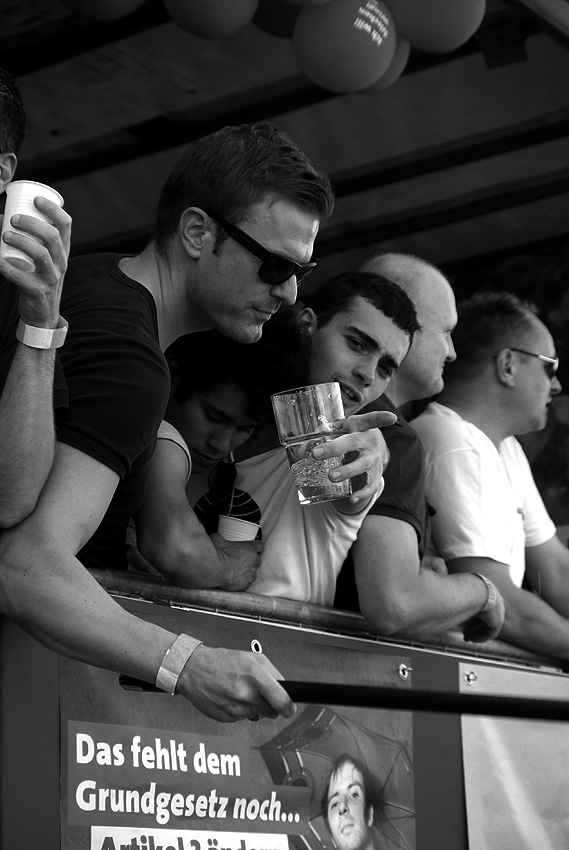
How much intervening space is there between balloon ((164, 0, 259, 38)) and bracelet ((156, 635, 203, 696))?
7.54 feet

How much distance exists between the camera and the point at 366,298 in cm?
310

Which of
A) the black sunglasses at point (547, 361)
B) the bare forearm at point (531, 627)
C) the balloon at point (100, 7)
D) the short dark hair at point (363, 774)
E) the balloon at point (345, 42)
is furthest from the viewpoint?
the black sunglasses at point (547, 361)

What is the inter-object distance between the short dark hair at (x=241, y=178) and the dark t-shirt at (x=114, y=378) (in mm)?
316

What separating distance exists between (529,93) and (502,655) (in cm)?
236

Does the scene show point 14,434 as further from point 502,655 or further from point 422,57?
point 422,57

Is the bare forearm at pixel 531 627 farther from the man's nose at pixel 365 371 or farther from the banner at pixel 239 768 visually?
the man's nose at pixel 365 371

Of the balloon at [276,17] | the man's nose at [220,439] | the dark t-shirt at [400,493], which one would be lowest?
the dark t-shirt at [400,493]

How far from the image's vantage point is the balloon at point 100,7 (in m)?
3.46

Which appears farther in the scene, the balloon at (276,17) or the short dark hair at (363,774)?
the balloon at (276,17)

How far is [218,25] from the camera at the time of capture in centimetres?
358

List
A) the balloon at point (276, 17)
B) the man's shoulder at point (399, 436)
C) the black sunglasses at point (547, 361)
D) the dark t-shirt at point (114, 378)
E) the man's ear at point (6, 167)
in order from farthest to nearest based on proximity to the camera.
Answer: the black sunglasses at point (547, 361) < the balloon at point (276, 17) < the man's shoulder at point (399, 436) < the man's ear at point (6, 167) < the dark t-shirt at point (114, 378)

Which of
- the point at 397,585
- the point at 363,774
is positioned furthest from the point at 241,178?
the point at 363,774

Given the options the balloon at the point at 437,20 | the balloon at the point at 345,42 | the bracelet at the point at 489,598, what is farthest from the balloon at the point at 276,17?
the bracelet at the point at 489,598

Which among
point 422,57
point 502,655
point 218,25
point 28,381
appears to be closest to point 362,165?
point 422,57
